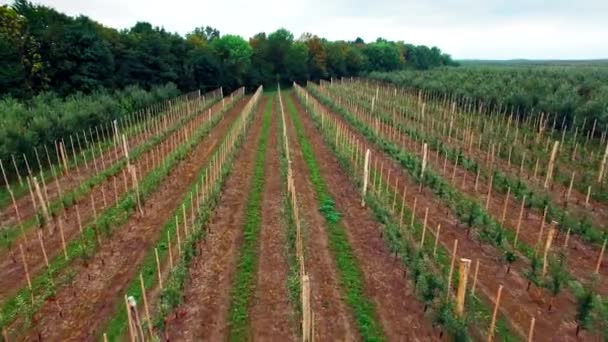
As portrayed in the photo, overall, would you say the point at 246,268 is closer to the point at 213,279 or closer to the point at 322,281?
the point at 213,279

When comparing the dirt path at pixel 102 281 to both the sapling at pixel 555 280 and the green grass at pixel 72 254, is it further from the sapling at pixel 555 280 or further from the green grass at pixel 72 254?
the sapling at pixel 555 280

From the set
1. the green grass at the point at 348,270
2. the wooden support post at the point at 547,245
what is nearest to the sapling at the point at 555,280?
the wooden support post at the point at 547,245

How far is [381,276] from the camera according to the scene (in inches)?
380

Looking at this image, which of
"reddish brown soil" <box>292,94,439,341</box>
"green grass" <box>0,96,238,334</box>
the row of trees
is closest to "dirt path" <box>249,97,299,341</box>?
"reddish brown soil" <box>292,94,439,341</box>

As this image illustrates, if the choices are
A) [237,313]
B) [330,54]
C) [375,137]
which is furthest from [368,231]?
[330,54]

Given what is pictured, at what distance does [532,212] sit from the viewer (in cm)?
1308

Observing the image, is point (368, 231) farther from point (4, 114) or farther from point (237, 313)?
point (4, 114)

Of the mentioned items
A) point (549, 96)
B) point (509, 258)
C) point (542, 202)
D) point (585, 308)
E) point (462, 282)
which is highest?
point (549, 96)

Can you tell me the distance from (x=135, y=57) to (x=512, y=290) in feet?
126

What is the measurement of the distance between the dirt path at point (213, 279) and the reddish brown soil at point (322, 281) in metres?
1.86

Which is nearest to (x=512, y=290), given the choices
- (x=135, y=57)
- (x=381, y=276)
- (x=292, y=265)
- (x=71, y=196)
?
(x=381, y=276)

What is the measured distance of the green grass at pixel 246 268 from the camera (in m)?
8.04

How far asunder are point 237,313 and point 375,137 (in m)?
15.2

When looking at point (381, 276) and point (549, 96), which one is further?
point (549, 96)
